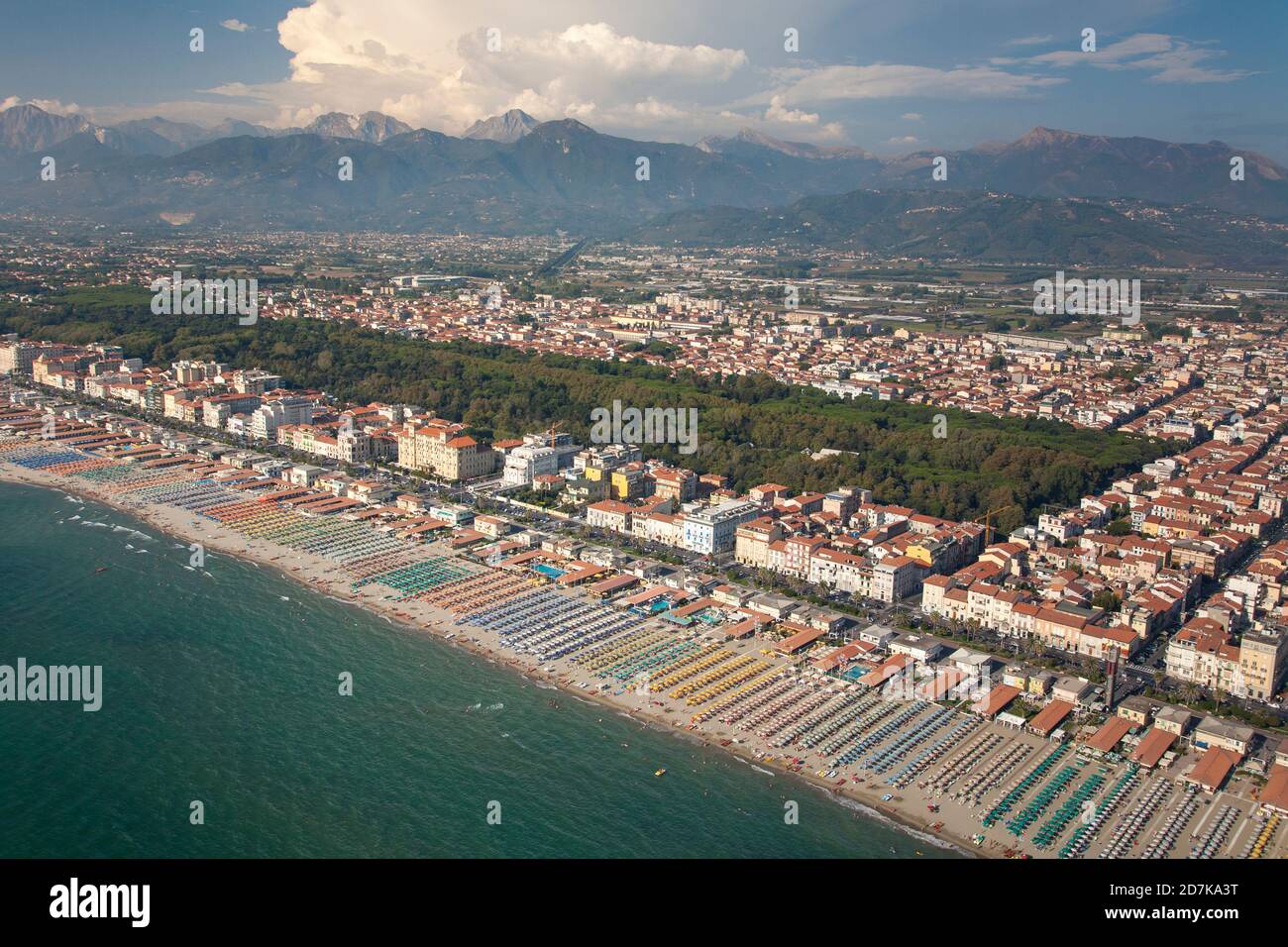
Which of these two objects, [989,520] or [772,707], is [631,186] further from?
[772,707]

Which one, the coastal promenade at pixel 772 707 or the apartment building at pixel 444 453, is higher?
the apartment building at pixel 444 453

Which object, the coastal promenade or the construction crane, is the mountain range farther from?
the coastal promenade

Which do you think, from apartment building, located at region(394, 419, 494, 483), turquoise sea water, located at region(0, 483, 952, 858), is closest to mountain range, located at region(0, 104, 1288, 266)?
apartment building, located at region(394, 419, 494, 483)

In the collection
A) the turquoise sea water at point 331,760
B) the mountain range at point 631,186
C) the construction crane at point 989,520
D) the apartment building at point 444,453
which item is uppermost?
the mountain range at point 631,186

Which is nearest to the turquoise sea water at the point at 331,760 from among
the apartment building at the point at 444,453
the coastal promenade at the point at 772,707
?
the coastal promenade at the point at 772,707

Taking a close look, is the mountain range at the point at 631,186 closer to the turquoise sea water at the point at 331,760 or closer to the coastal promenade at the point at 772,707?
the coastal promenade at the point at 772,707
